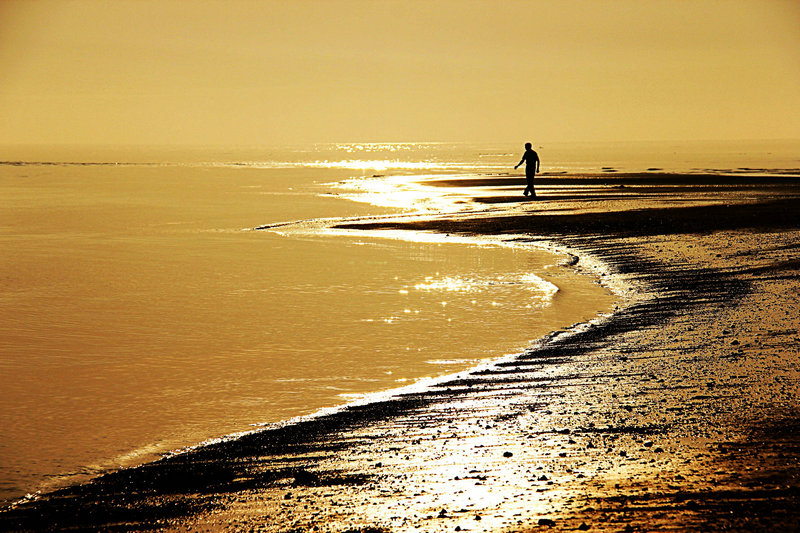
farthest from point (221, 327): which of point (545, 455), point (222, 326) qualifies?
point (545, 455)

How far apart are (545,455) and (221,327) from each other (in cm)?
856

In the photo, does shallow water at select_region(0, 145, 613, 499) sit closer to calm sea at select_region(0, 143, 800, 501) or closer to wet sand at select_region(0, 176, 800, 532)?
calm sea at select_region(0, 143, 800, 501)

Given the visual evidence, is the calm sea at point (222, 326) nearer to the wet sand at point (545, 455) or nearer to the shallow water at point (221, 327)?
the shallow water at point (221, 327)

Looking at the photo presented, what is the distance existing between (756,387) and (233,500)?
5.63 metres

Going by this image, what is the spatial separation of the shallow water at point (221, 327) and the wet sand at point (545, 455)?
94 cm

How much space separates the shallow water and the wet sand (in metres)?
0.94

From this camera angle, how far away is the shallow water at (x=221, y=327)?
8953 mm

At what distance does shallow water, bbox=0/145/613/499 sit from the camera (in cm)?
895

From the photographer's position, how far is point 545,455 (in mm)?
7016

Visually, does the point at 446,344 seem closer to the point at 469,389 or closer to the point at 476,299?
the point at 469,389

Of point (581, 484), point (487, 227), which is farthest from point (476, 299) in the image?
point (487, 227)

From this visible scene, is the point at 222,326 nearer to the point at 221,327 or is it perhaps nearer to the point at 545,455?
the point at 221,327

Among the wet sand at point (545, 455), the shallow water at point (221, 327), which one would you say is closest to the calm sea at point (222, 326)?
the shallow water at point (221, 327)

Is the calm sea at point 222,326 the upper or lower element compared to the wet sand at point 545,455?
lower
